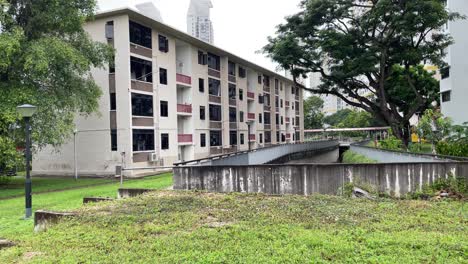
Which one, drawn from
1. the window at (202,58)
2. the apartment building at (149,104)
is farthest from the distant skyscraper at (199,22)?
the window at (202,58)

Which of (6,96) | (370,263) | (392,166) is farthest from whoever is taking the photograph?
(6,96)

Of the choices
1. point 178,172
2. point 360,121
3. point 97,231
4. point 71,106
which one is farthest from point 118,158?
point 360,121

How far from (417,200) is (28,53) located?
19.3 m

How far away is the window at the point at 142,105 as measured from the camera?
86.9 feet

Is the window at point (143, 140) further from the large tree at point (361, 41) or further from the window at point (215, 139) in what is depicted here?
the large tree at point (361, 41)

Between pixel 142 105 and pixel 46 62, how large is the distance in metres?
8.88

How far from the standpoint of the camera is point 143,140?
27.1 metres

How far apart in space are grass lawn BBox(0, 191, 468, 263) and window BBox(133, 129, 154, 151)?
56.6ft

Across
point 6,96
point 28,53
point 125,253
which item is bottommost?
point 125,253

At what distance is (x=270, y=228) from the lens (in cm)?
670

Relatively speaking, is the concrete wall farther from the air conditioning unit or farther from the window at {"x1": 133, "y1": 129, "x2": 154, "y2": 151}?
the air conditioning unit

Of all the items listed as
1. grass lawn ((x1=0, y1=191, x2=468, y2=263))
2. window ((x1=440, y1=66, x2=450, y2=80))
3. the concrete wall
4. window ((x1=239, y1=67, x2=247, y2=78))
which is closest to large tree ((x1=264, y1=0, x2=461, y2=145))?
window ((x1=440, y1=66, x2=450, y2=80))

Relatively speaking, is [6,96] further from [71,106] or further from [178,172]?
[178,172]

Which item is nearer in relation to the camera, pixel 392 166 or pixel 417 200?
pixel 417 200
